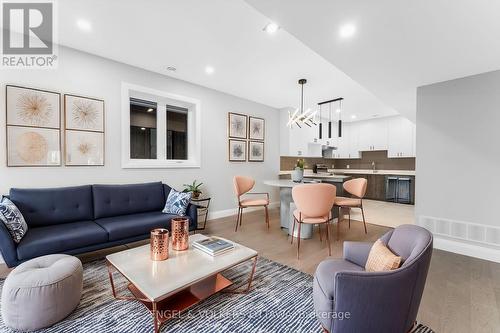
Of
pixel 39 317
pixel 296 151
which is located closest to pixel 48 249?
pixel 39 317

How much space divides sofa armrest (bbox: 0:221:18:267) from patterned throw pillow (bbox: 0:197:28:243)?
0.20 feet

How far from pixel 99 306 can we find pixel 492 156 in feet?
15.1

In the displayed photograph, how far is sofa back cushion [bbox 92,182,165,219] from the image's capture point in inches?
119

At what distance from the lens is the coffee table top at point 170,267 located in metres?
1.49

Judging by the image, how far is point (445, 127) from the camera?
3217mm

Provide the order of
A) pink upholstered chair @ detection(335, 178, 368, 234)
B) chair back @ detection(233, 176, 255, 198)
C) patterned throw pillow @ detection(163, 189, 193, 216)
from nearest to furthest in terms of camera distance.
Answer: patterned throw pillow @ detection(163, 189, 193, 216)
pink upholstered chair @ detection(335, 178, 368, 234)
chair back @ detection(233, 176, 255, 198)

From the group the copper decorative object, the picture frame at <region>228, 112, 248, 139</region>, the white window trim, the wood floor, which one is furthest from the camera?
the picture frame at <region>228, 112, 248, 139</region>

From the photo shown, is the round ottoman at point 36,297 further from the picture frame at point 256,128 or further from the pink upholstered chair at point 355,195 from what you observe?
the picture frame at point 256,128

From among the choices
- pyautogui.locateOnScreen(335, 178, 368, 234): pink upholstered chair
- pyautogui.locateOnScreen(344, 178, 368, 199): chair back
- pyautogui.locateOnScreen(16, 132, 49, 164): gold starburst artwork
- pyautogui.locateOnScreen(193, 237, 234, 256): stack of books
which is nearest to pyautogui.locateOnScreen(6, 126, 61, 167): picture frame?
pyautogui.locateOnScreen(16, 132, 49, 164): gold starburst artwork

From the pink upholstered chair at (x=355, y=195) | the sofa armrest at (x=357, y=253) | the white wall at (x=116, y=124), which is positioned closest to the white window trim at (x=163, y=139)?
the white wall at (x=116, y=124)

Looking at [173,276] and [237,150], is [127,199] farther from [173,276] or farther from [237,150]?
[237,150]

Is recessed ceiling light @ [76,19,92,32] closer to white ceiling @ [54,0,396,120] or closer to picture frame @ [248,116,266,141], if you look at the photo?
white ceiling @ [54,0,396,120]

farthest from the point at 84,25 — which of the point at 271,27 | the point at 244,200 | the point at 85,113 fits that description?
the point at 244,200

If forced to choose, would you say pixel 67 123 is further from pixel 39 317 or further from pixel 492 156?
pixel 492 156
